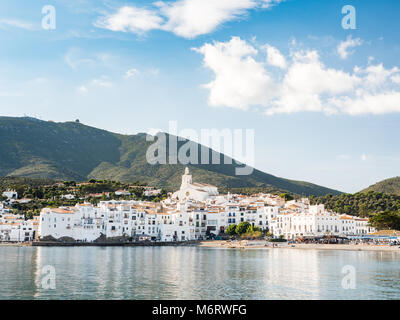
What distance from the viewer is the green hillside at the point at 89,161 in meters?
124

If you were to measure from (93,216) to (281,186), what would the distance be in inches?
3288

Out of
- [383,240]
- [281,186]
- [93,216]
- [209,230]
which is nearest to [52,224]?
[93,216]

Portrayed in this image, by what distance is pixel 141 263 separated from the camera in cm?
3472

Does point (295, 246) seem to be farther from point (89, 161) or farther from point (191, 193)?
point (89, 161)

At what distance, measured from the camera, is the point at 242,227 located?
70.8m

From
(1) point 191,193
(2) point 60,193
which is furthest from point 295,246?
(2) point 60,193

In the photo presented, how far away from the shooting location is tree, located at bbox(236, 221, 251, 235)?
7038cm

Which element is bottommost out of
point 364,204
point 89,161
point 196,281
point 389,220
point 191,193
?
point 196,281

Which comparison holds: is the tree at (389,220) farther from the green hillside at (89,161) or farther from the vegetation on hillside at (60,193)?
the green hillside at (89,161)

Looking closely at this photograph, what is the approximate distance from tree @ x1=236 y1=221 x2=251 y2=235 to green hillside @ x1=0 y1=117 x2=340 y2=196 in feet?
154

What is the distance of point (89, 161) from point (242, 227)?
303ft

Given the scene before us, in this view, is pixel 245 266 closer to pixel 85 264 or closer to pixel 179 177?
pixel 85 264

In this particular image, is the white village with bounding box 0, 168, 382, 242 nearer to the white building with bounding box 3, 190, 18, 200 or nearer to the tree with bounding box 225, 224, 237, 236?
the tree with bounding box 225, 224, 237, 236

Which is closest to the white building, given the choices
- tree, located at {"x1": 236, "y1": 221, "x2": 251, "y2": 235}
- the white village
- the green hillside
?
the white village
